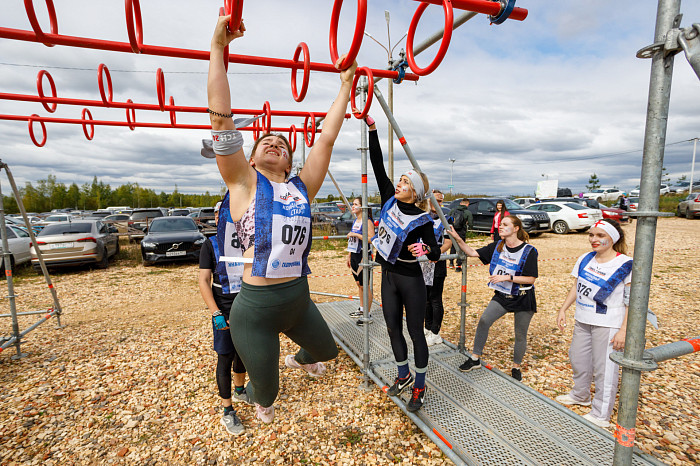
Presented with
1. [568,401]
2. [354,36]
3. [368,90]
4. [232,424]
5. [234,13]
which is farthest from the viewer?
[568,401]

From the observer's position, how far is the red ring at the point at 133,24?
179 cm

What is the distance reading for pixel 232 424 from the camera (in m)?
2.81

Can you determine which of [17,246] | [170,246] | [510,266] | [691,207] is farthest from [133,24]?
[691,207]

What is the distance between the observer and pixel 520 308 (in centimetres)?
323

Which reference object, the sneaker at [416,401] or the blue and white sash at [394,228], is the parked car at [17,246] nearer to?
the blue and white sash at [394,228]

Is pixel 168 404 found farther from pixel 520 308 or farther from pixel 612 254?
pixel 612 254

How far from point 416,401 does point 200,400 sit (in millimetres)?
2072

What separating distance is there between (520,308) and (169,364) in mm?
3903

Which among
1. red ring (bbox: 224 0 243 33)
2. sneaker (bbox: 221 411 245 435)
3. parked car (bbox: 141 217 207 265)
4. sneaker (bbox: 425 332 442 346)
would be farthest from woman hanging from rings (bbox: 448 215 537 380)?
parked car (bbox: 141 217 207 265)

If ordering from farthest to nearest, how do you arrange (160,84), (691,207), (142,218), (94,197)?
(94,197) < (691,207) < (142,218) < (160,84)

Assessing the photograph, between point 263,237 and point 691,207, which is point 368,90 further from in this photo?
point 691,207

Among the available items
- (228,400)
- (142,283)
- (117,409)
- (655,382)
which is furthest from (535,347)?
(142,283)

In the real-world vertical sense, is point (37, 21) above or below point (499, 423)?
above

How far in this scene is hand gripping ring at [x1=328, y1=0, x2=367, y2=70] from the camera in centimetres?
152
